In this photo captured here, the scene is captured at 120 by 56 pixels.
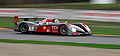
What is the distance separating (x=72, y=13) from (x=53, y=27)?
810 centimetres

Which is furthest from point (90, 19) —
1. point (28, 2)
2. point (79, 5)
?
point (28, 2)

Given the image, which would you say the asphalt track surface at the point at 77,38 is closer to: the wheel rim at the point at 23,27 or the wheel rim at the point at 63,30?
the wheel rim at the point at 63,30

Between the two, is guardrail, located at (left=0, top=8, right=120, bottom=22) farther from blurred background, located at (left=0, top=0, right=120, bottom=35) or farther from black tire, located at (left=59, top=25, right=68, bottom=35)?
black tire, located at (left=59, top=25, right=68, bottom=35)

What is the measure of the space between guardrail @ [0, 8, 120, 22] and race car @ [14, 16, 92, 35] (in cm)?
667

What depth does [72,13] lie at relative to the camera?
21.3m

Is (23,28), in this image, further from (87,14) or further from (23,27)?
(87,14)

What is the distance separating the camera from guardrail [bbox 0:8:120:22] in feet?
64.8

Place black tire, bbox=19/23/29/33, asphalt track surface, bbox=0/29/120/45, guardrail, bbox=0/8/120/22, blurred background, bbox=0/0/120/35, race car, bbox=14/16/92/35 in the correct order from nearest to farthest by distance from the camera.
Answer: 1. asphalt track surface, bbox=0/29/120/45
2. race car, bbox=14/16/92/35
3. black tire, bbox=19/23/29/33
4. blurred background, bbox=0/0/120/35
5. guardrail, bbox=0/8/120/22

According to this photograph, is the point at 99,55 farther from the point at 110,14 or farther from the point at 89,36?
the point at 110,14

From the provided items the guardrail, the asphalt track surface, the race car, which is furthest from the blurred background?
the asphalt track surface

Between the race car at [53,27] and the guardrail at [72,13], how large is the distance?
6670 millimetres

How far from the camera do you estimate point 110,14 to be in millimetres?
19734

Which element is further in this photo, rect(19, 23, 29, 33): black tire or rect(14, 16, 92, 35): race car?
rect(19, 23, 29, 33): black tire

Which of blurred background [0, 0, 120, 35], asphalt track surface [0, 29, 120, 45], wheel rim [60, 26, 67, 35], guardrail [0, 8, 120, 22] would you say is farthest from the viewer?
guardrail [0, 8, 120, 22]
